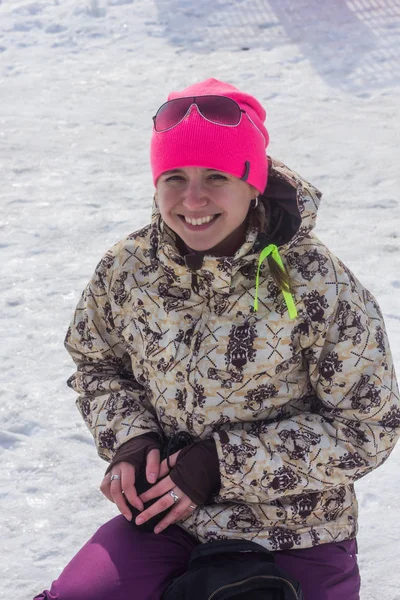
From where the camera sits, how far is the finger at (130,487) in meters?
2.17

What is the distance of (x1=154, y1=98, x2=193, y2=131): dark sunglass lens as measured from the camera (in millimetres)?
2133

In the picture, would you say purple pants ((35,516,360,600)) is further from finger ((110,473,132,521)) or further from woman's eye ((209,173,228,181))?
woman's eye ((209,173,228,181))

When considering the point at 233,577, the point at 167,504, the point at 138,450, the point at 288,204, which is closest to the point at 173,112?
the point at 288,204

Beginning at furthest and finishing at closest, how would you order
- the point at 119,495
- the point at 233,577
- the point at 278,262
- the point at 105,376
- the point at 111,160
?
1. the point at 111,160
2. the point at 105,376
3. the point at 119,495
4. the point at 278,262
5. the point at 233,577

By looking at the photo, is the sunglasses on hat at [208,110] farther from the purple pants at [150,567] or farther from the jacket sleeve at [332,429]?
the purple pants at [150,567]

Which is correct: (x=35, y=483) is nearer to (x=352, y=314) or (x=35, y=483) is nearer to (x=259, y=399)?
(x=259, y=399)

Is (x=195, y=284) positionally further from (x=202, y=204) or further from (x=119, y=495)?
(x=119, y=495)

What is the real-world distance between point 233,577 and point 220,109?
3.53 feet

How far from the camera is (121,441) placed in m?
2.27

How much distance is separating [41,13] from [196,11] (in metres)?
1.49

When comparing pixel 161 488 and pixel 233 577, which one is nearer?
pixel 233 577

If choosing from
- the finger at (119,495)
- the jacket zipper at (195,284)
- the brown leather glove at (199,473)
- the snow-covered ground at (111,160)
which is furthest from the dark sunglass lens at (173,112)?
the snow-covered ground at (111,160)

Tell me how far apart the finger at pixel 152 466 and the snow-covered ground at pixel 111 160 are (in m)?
0.80

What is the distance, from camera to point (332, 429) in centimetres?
212
